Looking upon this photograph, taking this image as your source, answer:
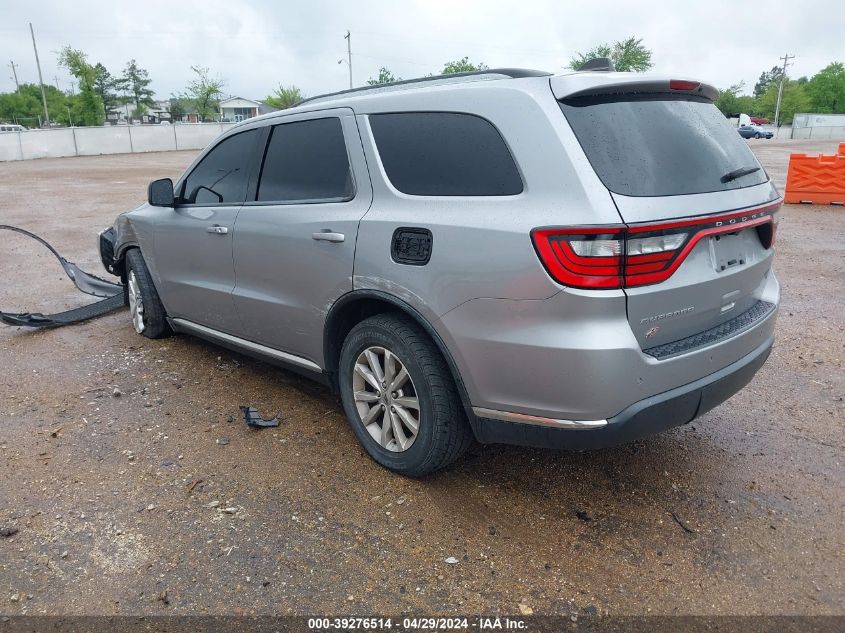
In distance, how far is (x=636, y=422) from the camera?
2551 millimetres

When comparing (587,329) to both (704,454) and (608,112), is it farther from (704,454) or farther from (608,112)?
(704,454)

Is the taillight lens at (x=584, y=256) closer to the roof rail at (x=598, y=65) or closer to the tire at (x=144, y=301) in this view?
the roof rail at (x=598, y=65)

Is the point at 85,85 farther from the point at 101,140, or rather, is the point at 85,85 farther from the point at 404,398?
the point at 404,398

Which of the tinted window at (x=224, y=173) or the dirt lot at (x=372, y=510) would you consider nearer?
the dirt lot at (x=372, y=510)

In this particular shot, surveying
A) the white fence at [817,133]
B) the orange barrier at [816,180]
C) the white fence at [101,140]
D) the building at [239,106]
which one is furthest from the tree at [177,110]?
the orange barrier at [816,180]

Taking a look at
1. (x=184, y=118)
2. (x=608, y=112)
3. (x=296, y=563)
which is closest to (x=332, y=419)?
(x=296, y=563)

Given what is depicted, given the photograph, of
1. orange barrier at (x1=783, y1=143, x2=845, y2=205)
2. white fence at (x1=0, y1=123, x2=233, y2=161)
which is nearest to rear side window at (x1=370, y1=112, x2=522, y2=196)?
orange barrier at (x1=783, y1=143, x2=845, y2=205)

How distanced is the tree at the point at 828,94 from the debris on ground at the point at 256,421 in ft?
377

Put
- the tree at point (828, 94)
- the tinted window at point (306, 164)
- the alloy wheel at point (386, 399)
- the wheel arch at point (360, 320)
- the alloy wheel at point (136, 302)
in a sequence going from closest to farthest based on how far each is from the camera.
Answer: the wheel arch at point (360, 320) → the alloy wheel at point (386, 399) → the tinted window at point (306, 164) → the alloy wheel at point (136, 302) → the tree at point (828, 94)

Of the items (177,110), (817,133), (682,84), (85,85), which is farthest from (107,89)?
(682,84)

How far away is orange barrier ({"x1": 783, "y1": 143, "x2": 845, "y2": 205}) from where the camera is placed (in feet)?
43.5

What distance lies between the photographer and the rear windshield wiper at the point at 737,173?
9.36 ft

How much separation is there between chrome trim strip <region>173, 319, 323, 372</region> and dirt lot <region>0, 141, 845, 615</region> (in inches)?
13.2

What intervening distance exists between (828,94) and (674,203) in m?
116
